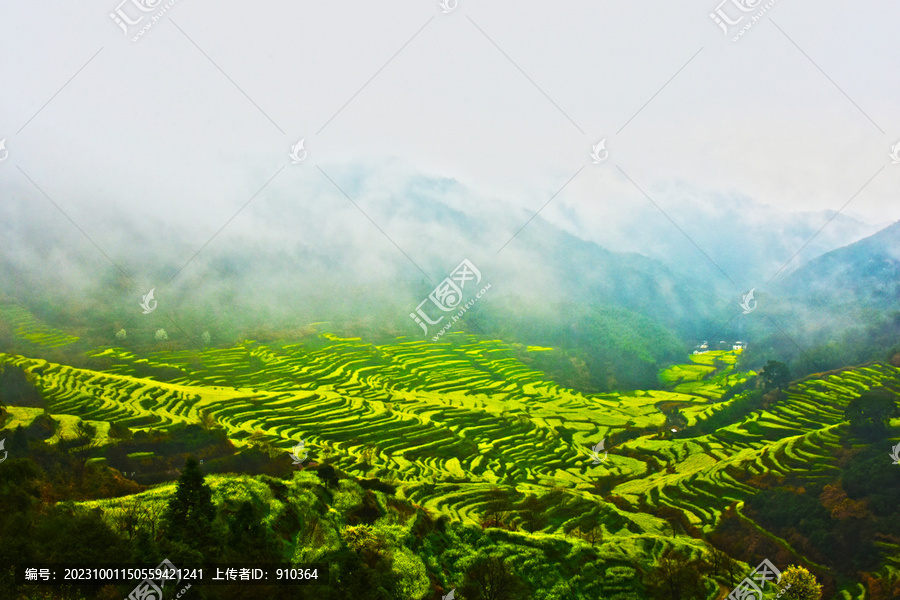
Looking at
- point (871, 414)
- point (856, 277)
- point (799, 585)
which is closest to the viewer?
point (799, 585)

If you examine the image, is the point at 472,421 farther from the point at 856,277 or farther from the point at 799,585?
the point at 856,277

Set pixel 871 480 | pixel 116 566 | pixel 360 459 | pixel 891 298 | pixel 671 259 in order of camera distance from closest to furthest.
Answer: pixel 116 566, pixel 871 480, pixel 360 459, pixel 891 298, pixel 671 259

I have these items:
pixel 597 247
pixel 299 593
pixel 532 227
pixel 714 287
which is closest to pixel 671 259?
pixel 714 287

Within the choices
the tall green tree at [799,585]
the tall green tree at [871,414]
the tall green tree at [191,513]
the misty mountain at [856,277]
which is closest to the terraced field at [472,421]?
the tall green tree at [871,414]

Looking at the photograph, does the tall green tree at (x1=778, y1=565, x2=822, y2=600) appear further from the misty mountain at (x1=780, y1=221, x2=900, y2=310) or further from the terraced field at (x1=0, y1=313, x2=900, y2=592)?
the misty mountain at (x1=780, y1=221, x2=900, y2=310)

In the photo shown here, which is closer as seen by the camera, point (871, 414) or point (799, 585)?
point (799, 585)

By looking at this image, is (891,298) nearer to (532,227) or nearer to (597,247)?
(597,247)

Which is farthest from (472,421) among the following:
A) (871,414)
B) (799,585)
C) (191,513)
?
(871,414)

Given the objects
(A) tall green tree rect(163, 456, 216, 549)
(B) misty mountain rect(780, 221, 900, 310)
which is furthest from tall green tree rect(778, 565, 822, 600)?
(B) misty mountain rect(780, 221, 900, 310)
